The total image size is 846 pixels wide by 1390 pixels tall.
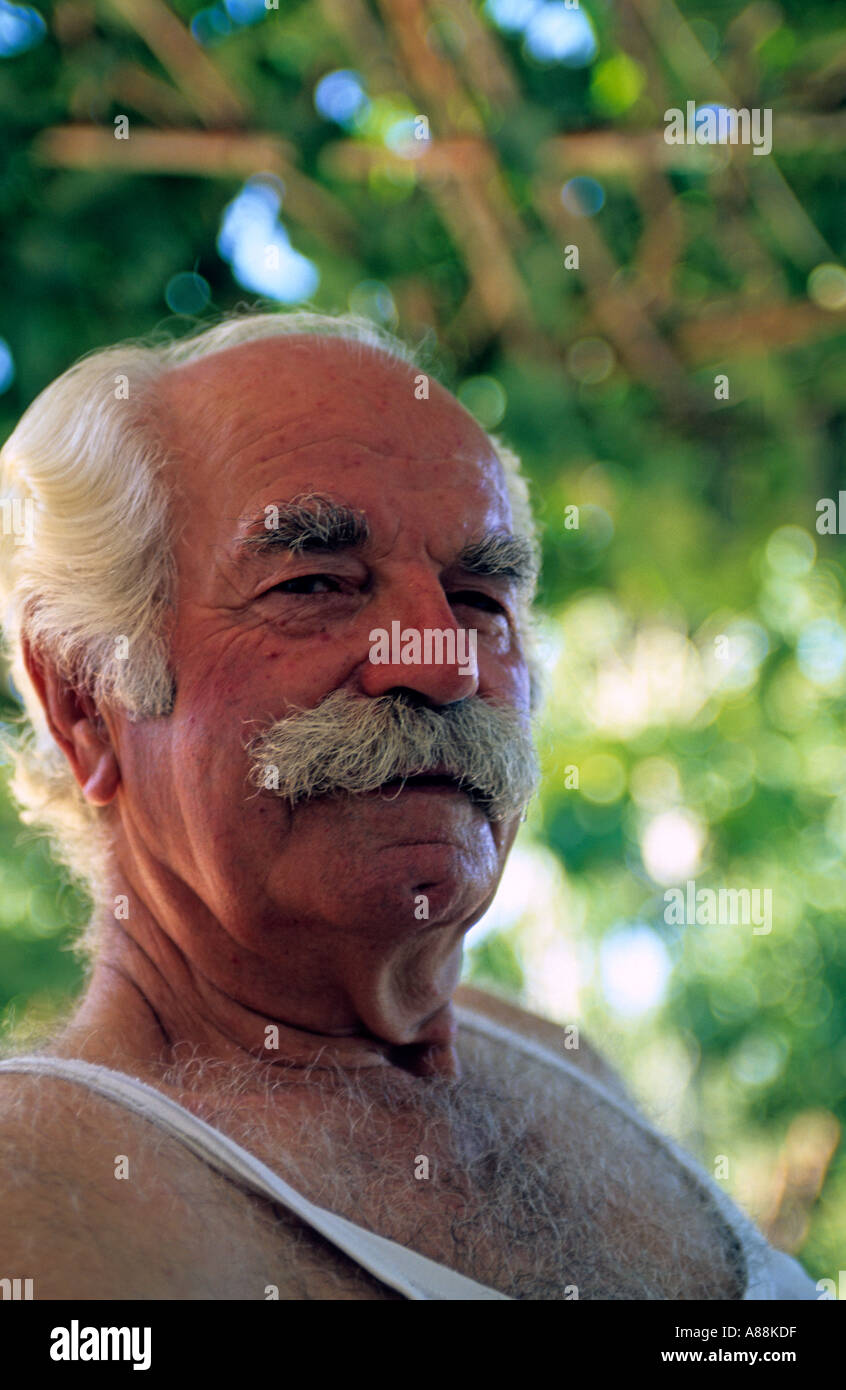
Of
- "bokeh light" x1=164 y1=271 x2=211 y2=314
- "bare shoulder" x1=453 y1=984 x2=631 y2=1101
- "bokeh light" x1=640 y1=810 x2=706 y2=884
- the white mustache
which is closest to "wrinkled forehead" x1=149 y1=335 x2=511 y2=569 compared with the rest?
the white mustache

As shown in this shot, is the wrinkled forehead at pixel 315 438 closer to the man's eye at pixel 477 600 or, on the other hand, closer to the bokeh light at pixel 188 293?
the man's eye at pixel 477 600

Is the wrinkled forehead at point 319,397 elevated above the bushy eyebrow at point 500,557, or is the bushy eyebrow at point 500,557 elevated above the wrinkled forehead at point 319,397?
the wrinkled forehead at point 319,397

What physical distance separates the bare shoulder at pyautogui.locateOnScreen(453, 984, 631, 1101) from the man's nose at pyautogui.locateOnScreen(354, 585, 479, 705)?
58cm

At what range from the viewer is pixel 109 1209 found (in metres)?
0.94

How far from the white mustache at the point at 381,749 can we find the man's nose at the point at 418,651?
2 centimetres

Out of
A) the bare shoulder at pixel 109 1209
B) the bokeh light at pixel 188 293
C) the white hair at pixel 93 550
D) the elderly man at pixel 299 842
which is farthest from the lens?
the bokeh light at pixel 188 293

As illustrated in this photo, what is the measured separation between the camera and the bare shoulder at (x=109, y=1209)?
0.90 meters

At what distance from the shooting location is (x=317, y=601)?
118 centimetres

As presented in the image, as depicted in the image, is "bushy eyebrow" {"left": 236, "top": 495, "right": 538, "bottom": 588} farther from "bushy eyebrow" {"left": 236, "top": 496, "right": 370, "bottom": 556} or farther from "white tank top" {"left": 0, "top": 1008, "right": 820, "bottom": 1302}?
"white tank top" {"left": 0, "top": 1008, "right": 820, "bottom": 1302}

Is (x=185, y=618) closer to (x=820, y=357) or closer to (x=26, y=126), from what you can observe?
(x=26, y=126)

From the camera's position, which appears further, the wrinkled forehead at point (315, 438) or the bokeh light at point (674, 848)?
the bokeh light at point (674, 848)

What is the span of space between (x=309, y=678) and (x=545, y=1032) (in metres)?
0.74

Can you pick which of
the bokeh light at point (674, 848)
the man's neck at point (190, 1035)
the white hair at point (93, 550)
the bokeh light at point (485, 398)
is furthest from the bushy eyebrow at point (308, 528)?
the bokeh light at point (674, 848)

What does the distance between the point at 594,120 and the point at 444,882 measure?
190cm
